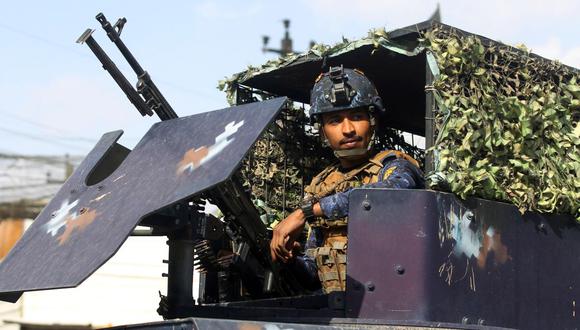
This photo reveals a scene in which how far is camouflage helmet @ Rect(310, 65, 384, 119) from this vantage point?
19.7ft

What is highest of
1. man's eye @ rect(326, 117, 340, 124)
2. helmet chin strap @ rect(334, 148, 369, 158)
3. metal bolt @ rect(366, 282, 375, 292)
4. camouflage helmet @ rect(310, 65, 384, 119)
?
camouflage helmet @ rect(310, 65, 384, 119)

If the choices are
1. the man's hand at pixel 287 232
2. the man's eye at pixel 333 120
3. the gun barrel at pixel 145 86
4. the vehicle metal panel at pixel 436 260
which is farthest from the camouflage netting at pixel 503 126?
the gun barrel at pixel 145 86

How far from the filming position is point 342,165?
6.40 meters

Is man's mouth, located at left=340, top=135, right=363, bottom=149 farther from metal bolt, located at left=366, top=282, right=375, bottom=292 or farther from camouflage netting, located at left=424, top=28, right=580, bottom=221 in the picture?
metal bolt, located at left=366, top=282, right=375, bottom=292

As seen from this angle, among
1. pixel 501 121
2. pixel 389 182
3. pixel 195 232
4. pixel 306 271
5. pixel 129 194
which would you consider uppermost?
pixel 501 121

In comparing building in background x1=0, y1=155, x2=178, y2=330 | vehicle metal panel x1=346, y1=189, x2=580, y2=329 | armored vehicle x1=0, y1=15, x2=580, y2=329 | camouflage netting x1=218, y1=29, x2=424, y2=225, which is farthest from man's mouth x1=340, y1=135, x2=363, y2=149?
building in background x1=0, y1=155, x2=178, y2=330

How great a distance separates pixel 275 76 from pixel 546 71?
1.85 m

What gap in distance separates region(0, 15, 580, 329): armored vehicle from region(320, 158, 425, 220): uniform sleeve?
10.7 inches

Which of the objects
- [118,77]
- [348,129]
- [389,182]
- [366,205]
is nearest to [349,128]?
[348,129]

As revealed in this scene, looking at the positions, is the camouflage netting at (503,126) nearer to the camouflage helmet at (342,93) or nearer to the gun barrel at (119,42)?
the camouflage helmet at (342,93)

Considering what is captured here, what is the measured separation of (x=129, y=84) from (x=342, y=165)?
4.93ft

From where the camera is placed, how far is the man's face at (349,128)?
6.11 meters

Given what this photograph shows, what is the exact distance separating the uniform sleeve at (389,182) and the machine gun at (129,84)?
90 cm

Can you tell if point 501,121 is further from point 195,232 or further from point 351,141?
point 195,232
